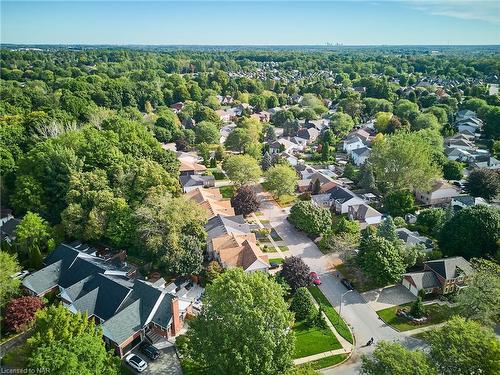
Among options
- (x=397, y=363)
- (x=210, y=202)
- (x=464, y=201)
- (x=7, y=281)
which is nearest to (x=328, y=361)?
(x=397, y=363)

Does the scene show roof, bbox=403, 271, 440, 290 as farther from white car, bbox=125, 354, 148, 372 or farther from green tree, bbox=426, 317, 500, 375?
white car, bbox=125, 354, 148, 372

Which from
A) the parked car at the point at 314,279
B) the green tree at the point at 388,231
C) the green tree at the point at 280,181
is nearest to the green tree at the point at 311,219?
the green tree at the point at 388,231

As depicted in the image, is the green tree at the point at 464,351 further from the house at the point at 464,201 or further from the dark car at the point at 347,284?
the house at the point at 464,201

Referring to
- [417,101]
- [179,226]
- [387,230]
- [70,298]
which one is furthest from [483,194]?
[417,101]

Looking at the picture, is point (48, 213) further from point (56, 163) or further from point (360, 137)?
point (360, 137)

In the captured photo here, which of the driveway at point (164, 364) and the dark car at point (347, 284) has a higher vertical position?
the dark car at point (347, 284)

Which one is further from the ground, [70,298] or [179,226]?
[179,226]
